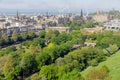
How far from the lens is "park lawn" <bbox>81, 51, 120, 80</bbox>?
20.4 meters

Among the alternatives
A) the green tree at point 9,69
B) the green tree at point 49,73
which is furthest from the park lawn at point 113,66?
the green tree at point 9,69

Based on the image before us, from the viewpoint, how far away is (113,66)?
79.2 ft

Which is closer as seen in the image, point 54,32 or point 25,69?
point 25,69

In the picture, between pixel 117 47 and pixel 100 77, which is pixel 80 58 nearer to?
pixel 100 77

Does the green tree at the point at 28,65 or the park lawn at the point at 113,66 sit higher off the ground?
the green tree at the point at 28,65

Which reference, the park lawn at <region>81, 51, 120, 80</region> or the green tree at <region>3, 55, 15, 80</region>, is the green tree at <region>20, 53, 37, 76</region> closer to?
the green tree at <region>3, 55, 15, 80</region>

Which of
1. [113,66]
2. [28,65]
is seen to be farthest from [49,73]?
[113,66]

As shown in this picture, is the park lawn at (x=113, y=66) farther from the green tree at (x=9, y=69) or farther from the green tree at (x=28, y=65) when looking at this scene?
the green tree at (x=9, y=69)

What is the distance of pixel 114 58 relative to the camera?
92.3 feet

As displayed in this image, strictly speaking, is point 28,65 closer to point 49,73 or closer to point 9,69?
point 9,69

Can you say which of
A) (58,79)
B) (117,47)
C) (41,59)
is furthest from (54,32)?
(58,79)

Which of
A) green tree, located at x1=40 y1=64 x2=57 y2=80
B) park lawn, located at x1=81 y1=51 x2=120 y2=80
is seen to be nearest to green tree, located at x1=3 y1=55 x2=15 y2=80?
green tree, located at x1=40 y1=64 x2=57 y2=80

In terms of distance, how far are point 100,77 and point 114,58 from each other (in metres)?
12.7

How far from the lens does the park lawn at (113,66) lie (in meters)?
20.4
